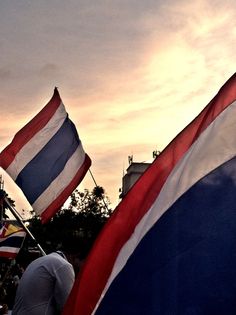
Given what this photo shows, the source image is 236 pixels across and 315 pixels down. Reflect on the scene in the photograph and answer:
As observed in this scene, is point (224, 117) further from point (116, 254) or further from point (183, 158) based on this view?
point (116, 254)

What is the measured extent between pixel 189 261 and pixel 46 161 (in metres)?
6.09

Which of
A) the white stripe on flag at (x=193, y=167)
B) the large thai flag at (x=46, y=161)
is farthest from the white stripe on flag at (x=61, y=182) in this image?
the white stripe on flag at (x=193, y=167)

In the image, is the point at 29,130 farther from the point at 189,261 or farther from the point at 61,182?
the point at 189,261

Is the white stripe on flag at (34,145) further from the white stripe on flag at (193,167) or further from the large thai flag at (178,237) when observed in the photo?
the white stripe on flag at (193,167)

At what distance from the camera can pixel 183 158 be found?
11.4ft

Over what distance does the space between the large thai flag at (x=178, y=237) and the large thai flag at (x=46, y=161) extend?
5.28 meters

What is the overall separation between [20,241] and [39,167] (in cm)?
755

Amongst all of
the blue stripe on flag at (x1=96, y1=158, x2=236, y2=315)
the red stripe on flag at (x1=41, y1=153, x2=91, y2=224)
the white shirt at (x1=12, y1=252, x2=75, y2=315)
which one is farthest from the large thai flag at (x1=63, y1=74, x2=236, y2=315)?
the red stripe on flag at (x1=41, y1=153, x2=91, y2=224)

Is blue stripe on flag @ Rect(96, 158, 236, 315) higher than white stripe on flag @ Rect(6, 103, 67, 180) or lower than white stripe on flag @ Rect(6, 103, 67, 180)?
lower

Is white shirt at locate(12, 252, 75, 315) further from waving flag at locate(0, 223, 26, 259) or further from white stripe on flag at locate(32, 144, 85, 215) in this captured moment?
waving flag at locate(0, 223, 26, 259)

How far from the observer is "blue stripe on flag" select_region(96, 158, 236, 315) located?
3170 mm

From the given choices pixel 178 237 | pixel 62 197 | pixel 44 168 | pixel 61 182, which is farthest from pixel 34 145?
pixel 178 237

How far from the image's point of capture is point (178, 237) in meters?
3.28

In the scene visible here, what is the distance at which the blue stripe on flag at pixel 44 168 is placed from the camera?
902 cm
